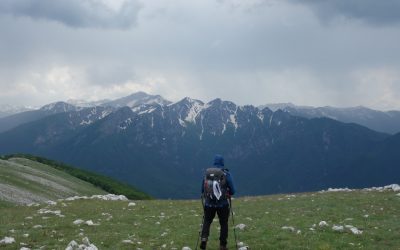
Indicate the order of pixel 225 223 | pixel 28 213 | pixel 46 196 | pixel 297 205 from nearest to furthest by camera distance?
pixel 225 223 < pixel 28 213 < pixel 297 205 < pixel 46 196

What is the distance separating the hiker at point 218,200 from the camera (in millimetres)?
21984

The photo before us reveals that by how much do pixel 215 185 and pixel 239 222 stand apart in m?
9.25

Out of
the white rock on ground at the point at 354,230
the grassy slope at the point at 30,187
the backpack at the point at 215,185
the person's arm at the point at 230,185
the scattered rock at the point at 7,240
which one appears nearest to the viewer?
the backpack at the point at 215,185

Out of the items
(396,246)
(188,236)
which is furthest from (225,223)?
(396,246)

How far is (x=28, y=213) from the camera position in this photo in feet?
116

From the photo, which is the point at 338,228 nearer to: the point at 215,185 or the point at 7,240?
the point at 215,185

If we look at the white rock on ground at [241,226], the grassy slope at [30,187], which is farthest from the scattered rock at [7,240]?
the grassy slope at [30,187]

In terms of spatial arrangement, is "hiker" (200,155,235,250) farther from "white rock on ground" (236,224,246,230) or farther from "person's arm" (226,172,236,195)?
"white rock on ground" (236,224,246,230)

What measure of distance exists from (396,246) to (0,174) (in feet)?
233

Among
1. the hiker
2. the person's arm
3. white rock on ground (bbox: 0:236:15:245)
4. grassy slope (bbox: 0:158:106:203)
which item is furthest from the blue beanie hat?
grassy slope (bbox: 0:158:106:203)

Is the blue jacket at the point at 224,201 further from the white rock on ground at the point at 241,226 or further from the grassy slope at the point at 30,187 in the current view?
the grassy slope at the point at 30,187

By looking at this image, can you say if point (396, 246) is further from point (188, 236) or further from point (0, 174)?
point (0, 174)

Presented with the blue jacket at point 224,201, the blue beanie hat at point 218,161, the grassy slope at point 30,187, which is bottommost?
the grassy slope at point 30,187

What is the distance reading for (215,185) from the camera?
72.0 ft
